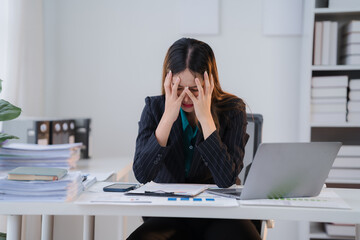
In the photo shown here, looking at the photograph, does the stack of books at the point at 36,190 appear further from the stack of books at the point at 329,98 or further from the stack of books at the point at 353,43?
the stack of books at the point at 353,43

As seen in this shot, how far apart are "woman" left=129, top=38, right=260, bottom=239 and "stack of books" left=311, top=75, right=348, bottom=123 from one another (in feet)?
3.51

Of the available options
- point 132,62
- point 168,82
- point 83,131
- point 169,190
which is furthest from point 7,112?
point 132,62

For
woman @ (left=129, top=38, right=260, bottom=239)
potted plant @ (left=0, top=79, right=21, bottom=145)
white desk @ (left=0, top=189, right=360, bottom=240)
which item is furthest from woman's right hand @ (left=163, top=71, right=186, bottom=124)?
potted plant @ (left=0, top=79, right=21, bottom=145)

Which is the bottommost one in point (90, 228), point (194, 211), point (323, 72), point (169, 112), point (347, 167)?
point (90, 228)

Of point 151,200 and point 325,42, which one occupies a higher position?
point 325,42

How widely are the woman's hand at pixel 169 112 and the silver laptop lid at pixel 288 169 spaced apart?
42cm

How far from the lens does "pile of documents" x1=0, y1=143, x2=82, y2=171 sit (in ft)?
5.51

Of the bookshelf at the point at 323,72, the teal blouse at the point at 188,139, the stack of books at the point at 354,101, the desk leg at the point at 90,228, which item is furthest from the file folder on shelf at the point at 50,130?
the stack of books at the point at 354,101

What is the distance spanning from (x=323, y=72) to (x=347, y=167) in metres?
0.66

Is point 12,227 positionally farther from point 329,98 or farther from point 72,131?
point 329,98

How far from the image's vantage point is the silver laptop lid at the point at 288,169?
3.57 feet

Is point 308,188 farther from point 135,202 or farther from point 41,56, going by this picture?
point 41,56

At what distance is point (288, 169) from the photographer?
1.13 meters

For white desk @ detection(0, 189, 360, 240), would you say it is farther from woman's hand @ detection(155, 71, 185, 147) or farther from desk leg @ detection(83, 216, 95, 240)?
desk leg @ detection(83, 216, 95, 240)
